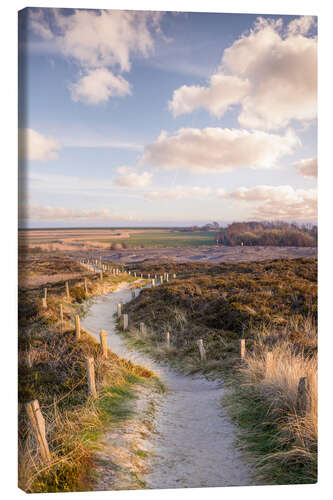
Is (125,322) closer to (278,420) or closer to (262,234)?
(262,234)

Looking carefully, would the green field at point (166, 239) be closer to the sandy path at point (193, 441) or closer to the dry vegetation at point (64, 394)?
the dry vegetation at point (64, 394)

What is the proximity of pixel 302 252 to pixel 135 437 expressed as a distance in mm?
3197

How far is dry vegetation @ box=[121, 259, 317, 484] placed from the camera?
11.2 feet

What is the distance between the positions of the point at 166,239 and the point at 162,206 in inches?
24.8

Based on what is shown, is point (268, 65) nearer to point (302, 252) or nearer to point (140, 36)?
point (140, 36)

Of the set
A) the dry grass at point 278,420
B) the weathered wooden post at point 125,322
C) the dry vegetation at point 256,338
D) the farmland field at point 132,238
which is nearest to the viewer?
the dry grass at point 278,420

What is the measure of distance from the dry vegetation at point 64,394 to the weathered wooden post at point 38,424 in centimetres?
6

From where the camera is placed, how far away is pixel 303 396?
358cm

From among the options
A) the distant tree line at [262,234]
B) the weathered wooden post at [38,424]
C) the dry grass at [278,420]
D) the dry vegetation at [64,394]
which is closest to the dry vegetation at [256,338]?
the dry grass at [278,420]

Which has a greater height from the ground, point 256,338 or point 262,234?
point 262,234

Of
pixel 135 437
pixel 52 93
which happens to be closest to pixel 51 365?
pixel 135 437

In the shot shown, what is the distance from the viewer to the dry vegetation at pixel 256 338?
341cm

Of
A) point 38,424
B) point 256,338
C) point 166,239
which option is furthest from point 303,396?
point 256,338
